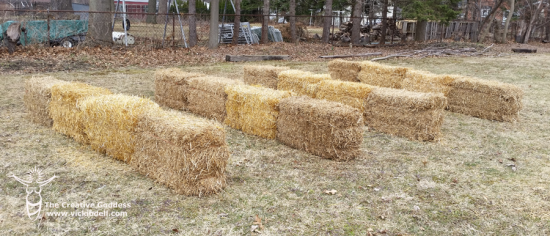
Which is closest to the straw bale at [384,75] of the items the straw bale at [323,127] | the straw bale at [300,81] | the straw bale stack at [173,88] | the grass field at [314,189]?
the straw bale at [300,81]

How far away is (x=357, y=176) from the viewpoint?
6012 mm

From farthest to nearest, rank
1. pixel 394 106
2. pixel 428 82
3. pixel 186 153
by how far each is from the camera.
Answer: pixel 428 82
pixel 394 106
pixel 186 153

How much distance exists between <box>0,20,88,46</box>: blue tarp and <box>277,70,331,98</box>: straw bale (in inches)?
502

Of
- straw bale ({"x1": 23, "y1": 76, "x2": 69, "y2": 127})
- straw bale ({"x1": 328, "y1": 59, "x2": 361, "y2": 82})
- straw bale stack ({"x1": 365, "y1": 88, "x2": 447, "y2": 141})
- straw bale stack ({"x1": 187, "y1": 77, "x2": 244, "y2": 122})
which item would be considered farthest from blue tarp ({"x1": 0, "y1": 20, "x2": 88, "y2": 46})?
straw bale stack ({"x1": 365, "y1": 88, "x2": 447, "y2": 141})

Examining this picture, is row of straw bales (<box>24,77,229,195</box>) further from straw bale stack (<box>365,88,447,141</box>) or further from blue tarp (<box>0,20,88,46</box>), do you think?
blue tarp (<box>0,20,88,46</box>)

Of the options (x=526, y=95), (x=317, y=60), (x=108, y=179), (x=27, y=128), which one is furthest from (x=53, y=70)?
(x=526, y=95)

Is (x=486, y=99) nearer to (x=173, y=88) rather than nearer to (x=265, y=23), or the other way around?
(x=173, y=88)

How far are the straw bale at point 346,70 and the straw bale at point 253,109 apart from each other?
19.7ft

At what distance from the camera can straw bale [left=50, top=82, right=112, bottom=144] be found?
675cm

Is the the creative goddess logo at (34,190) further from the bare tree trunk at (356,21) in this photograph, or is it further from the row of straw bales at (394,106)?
the bare tree trunk at (356,21)

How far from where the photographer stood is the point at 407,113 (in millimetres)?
8039

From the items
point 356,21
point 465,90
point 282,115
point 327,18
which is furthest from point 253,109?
point 356,21

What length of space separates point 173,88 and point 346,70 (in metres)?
6.20

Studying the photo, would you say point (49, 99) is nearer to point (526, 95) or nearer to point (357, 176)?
point (357, 176)
